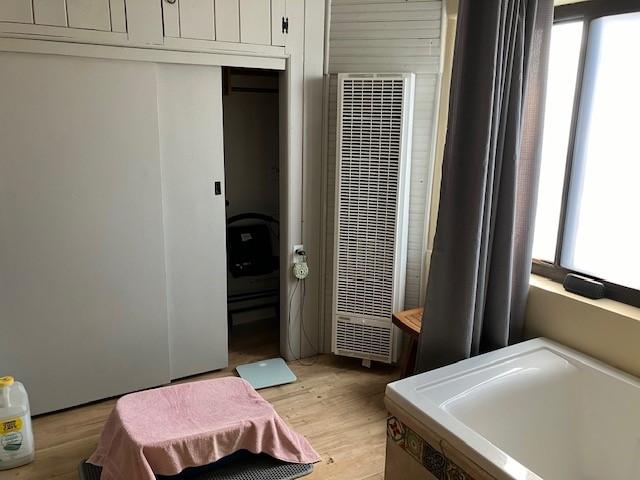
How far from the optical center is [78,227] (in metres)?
2.50

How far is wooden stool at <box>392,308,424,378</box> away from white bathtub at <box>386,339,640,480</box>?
58cm

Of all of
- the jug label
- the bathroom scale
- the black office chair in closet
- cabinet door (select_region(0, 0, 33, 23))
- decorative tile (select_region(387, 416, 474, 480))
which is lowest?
the bathroom scale

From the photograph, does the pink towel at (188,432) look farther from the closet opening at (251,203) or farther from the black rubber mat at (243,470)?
the closet opening at (251,203)

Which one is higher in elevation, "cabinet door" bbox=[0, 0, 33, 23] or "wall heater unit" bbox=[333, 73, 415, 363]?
"cabinet door" bbox=[0, 0, 33, 23]

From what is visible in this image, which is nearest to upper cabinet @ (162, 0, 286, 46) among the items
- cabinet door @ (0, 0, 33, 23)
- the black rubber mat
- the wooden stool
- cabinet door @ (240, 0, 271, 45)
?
cabinet door @ (240, 0, 271, 45)

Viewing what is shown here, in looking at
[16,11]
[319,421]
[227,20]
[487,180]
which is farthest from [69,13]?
[319,421]

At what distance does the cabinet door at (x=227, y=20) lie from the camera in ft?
8.55

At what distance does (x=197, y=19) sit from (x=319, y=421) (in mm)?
2104

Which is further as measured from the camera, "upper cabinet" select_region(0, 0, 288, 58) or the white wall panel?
the white wall panel

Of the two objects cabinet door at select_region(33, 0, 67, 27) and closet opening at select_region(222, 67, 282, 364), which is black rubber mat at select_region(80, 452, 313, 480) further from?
cabinet door at select_region(33, 0, 67, 27)

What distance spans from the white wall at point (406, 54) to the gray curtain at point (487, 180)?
0.73 metres

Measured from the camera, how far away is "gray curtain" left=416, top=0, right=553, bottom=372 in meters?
2.01

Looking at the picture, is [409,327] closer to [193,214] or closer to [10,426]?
[193,214]

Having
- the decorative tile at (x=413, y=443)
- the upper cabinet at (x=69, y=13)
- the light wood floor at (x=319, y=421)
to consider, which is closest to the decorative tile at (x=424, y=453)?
the decorative tile at (x=413, y=443)
